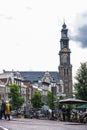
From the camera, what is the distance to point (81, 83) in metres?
91.5

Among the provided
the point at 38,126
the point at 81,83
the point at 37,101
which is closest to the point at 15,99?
the point at 37,101

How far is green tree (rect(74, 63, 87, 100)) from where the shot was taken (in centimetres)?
8975

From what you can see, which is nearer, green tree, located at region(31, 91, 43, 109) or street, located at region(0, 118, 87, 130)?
street, located at region(0, 118, 87, 130)

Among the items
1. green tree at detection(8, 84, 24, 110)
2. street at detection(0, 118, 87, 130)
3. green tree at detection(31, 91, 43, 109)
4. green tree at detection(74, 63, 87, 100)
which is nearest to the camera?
street at detection(0, 118, 87, 130)

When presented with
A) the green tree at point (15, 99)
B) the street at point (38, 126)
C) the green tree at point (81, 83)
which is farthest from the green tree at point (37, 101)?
the street at point (38, 126)

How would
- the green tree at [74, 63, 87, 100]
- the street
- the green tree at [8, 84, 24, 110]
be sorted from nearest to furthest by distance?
the street
the green tree at [74, 63, 87, 100]
the green tree at [8, 84, 24, 110]

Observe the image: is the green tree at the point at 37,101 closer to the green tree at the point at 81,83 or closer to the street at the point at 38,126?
the green tree at the point at 81,83

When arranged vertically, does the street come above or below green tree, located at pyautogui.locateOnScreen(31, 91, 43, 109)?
below

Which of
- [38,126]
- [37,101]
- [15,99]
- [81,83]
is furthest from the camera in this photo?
[37,101]

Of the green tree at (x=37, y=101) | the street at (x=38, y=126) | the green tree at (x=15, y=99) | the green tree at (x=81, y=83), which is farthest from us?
the green tree at (x=37, y=101)

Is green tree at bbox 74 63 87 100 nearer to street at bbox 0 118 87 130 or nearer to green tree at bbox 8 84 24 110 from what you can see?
green tree at bbox 8 84 24 110

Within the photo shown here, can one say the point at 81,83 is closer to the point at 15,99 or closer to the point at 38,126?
the point at 15,99

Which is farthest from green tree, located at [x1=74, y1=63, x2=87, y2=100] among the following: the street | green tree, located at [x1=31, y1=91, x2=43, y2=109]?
the street

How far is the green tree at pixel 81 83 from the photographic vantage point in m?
89.8
